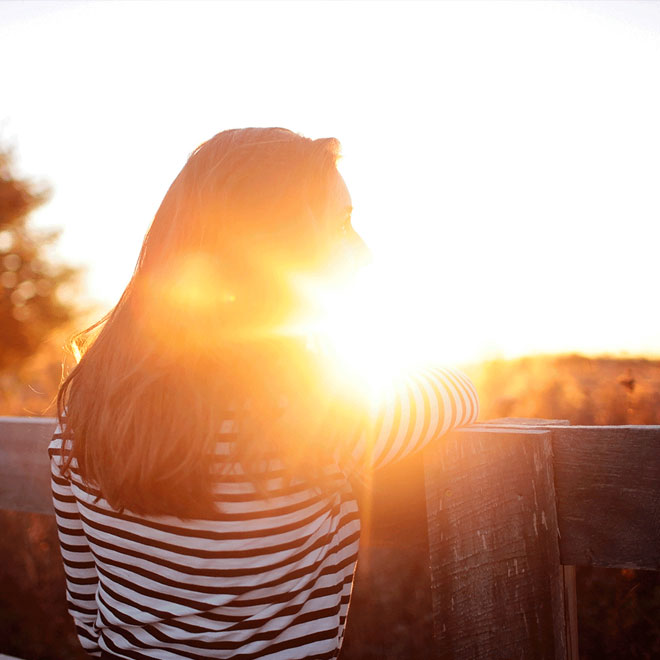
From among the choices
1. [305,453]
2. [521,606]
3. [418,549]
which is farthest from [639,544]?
[305,453]

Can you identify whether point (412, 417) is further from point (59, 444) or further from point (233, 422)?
point (59, 444)

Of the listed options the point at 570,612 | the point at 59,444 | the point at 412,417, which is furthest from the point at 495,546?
the point at 59,444

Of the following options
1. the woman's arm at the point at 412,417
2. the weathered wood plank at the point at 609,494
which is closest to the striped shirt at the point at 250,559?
the woman's arm at the point at 412,417

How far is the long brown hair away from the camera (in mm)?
1060

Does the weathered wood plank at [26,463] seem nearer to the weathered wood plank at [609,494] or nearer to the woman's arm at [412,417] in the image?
the woman's arm at [412,417]

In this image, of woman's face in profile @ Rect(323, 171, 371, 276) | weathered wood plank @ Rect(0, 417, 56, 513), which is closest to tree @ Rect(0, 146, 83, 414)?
weathered wood plank @ Rect(0, 417, 56, 513)

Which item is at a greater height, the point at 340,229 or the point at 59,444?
the point at 340,229

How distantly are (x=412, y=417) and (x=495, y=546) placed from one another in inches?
14.2

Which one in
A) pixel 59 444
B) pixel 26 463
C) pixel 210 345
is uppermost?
pixel 210 345

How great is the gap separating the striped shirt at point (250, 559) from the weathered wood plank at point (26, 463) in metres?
0.77

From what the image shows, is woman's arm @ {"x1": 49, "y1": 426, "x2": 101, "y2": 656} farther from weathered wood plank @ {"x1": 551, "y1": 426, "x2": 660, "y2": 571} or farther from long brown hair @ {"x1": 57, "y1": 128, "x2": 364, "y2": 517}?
weathered wood plank @ {"x1": 551, "y1": 426, "x2": 660, "y2": 571}

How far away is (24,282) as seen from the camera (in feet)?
36.3

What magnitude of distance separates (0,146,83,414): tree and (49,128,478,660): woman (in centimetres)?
1059

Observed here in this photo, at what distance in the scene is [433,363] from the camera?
139 cm
